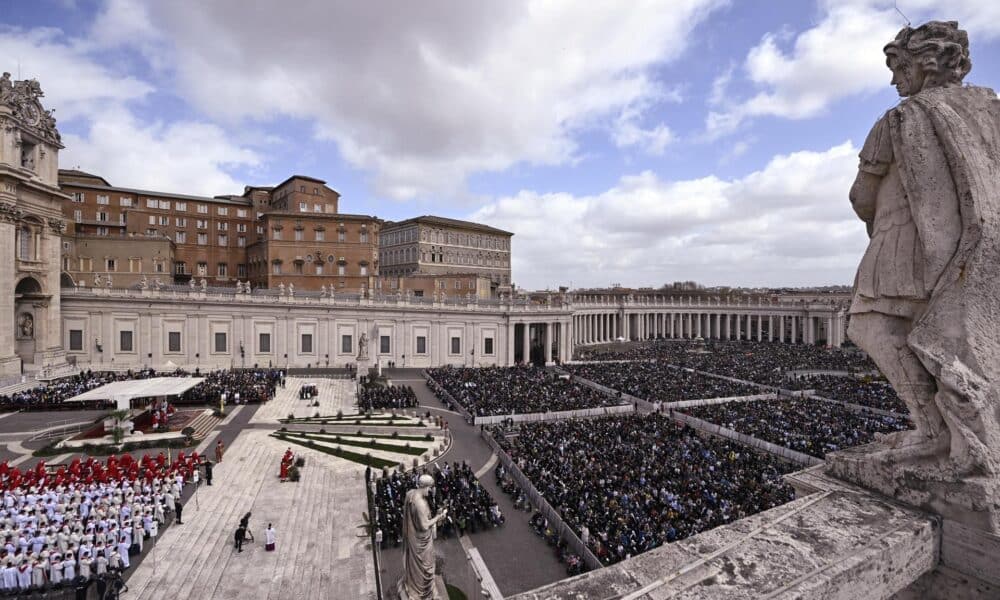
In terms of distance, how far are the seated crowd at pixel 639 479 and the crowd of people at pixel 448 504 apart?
240 centimetres

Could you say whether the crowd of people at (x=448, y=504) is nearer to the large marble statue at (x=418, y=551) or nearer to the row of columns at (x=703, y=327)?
the large marble statue at (x=418, y=551)

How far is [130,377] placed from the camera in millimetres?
37125

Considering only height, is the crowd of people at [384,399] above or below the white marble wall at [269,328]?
below

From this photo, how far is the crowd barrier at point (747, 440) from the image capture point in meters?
22.9

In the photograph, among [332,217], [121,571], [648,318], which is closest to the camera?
[121,571]

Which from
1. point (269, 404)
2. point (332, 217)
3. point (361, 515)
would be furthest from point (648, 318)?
point (361, 515)

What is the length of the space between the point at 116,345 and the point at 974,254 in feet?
185

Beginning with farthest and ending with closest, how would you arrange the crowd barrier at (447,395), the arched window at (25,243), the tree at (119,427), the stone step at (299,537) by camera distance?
the arched window at (25,243), the crowd barrier at (447,395), the tree at (119,427), the stone step at (299,537)

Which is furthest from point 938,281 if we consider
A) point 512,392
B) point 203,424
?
point 512,392

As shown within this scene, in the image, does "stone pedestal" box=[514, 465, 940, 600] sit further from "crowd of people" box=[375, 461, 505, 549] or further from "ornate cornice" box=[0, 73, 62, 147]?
"ornate cornice" box=[0, 73, 62, 147]

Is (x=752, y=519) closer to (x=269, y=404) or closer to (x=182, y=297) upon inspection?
(x=269, y=404)

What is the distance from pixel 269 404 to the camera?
33031 millimetres

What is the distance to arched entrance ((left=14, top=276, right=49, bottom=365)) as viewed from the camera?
38812 mm

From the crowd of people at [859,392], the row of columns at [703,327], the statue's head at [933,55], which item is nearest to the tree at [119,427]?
the statue's head at [933,55]
